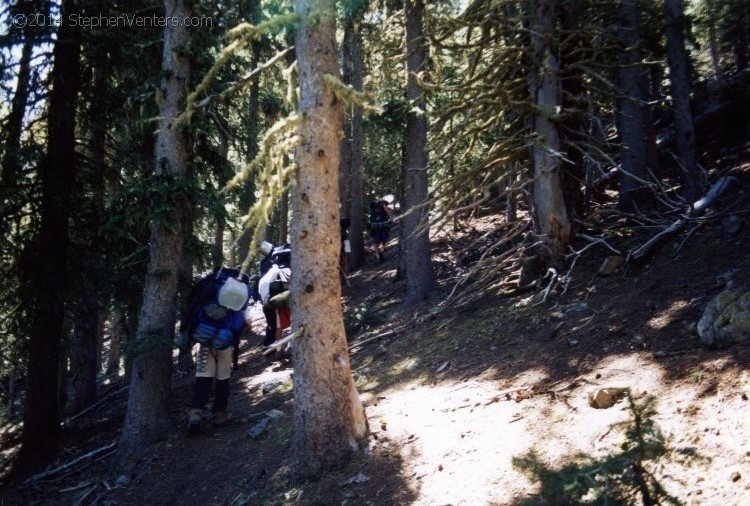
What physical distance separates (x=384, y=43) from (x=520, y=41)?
15.8 feet

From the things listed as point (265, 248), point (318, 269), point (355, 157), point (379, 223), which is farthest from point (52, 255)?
point (355, 157)

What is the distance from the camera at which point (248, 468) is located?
6453 millimetres

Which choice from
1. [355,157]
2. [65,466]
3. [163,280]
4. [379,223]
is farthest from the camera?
[355,157]

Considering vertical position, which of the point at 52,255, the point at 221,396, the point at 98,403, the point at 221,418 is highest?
the point at 52,255

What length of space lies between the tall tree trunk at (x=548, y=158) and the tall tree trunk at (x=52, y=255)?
8253mm

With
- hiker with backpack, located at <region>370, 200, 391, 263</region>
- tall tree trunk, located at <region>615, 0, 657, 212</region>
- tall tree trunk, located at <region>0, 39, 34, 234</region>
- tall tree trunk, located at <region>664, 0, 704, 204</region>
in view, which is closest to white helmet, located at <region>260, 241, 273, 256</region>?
tall tree trunk, located at <region>0, 39, 34, 234</region>

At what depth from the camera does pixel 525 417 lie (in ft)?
17.2

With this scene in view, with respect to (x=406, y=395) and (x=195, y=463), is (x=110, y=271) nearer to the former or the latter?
(x=195, y=463)

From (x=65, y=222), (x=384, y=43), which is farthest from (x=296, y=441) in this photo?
(x=384, y=43)

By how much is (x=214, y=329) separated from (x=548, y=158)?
18.7ft

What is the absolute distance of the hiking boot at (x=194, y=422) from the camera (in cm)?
768

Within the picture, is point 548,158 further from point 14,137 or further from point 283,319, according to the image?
point 14,137

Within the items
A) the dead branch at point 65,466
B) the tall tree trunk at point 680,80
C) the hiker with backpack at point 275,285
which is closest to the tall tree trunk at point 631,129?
the tall tree trunk at point 680,80

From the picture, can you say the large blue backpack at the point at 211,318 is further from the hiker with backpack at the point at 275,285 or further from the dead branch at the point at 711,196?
the dead branch at the point at 711,196
